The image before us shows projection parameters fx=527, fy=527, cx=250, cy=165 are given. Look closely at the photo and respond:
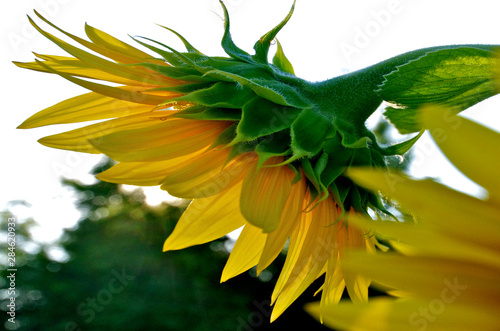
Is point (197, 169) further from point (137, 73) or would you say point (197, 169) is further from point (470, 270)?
point (470, 270)

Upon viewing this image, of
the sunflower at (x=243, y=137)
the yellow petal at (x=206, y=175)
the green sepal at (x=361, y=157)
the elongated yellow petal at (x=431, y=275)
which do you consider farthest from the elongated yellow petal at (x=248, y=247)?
the elongated yellow petal at (x=431, y=275)

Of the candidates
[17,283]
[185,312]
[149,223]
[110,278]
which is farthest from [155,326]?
[17,283]

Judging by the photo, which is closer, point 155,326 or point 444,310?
point 444,310

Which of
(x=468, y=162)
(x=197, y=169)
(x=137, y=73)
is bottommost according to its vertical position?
(x=197, y=169)

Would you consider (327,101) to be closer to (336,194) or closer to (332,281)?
(336,194)

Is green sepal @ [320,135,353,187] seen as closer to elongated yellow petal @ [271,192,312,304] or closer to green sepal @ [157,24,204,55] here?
elongated yellow petal @ [271,192,312,304]

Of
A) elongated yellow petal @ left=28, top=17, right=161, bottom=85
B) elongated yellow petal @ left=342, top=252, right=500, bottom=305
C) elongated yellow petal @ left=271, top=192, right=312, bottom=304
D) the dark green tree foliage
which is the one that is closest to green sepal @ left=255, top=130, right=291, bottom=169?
elongated yellow petal @ left=271, top=192, right=312, bottom=304
